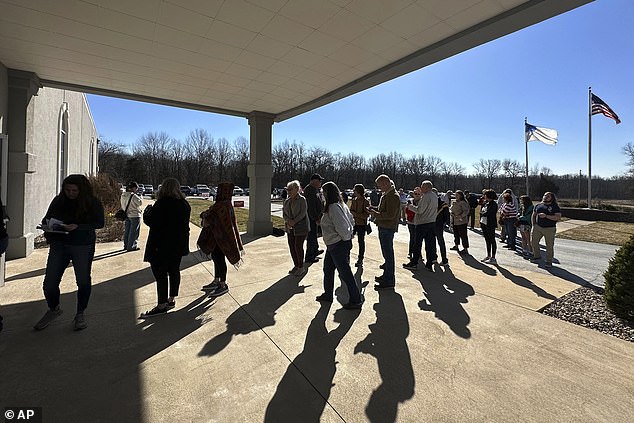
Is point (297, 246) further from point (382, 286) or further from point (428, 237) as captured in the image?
point (428, 237)

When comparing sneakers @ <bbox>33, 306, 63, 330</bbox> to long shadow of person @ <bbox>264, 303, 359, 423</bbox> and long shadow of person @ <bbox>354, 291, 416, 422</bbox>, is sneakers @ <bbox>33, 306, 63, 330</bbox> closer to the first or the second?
long shadow of person @ <bbox>264, 303, 359, 423</bbox>

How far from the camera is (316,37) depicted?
16.1ft

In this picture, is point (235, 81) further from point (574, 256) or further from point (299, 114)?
point (574, 256)

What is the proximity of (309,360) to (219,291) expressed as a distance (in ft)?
7.87

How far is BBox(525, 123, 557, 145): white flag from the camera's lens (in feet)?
61.1

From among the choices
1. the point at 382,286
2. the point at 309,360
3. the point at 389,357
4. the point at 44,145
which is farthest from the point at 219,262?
the point at 44,145

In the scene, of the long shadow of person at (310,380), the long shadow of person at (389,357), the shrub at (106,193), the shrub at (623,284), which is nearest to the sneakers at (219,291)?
the long shadow of person at (310,380)

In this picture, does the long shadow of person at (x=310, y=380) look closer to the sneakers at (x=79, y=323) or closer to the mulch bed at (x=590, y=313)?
the sneakers at (x=79, y=323)

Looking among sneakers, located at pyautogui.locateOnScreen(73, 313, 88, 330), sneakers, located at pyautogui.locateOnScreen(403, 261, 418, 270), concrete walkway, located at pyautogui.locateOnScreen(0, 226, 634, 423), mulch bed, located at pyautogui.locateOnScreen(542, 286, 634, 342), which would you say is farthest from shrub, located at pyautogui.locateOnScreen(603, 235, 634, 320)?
sneakers, located at pyautogui.locateOnScreen(73, 313, 88, 330)

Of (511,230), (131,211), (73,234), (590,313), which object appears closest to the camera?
(73,234)

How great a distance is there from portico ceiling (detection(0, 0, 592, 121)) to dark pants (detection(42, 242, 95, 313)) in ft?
11.0

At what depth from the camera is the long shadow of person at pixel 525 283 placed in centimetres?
483

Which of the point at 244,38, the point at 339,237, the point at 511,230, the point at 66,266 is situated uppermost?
the point at 244,38

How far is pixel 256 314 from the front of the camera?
156 inches
